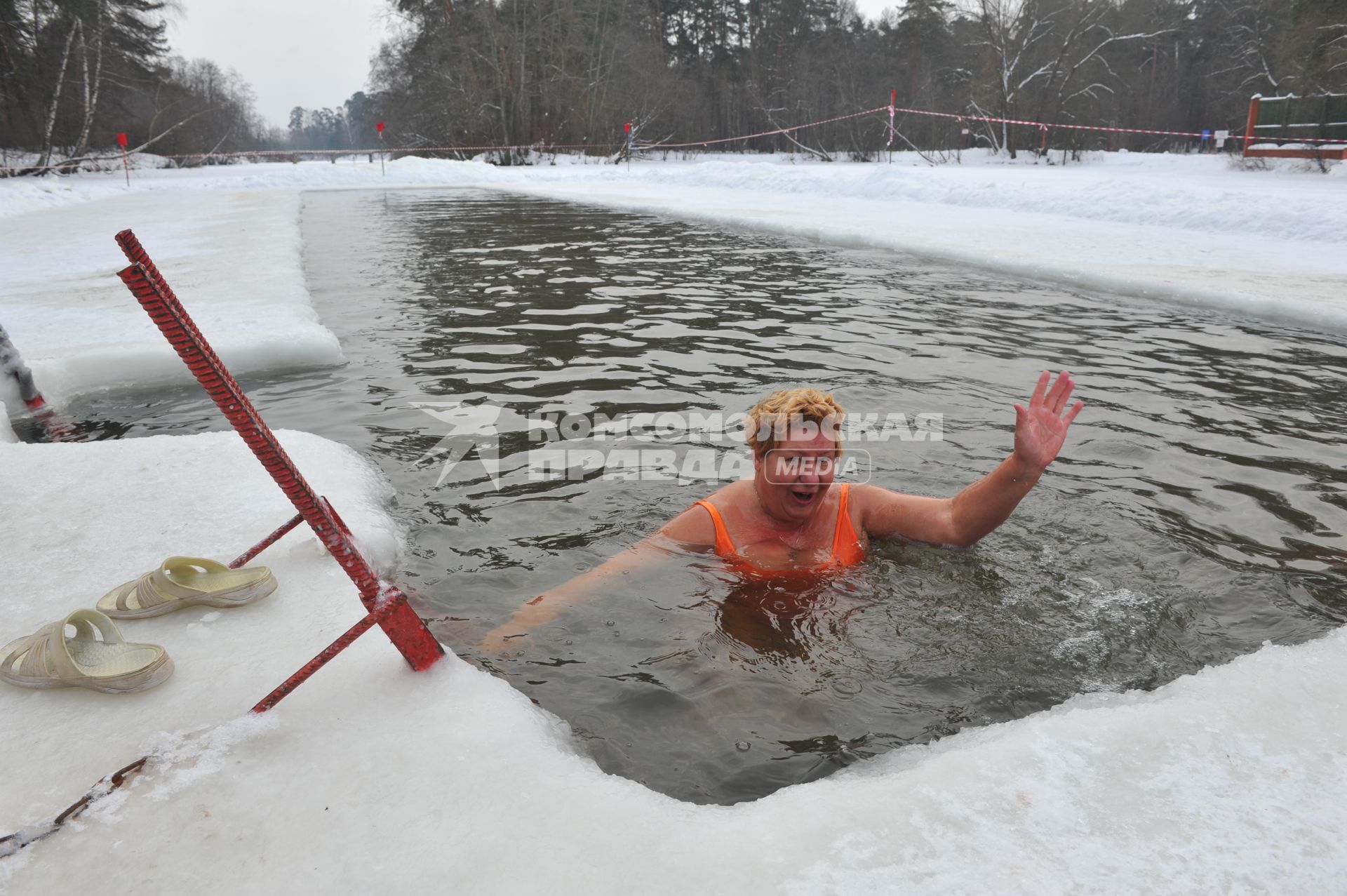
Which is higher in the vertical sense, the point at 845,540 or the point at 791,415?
the point at 791,415

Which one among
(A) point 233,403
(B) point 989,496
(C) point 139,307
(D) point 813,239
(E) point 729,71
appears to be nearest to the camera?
(A) point 233,403

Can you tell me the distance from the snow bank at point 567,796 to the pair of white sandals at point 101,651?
1.9 inches

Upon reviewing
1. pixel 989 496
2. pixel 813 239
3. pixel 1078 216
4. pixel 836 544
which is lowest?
pixel 836 544

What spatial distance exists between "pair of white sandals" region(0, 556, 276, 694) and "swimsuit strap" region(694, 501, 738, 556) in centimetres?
192

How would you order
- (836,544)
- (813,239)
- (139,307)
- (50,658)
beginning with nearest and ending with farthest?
(50,658), (836,544), (139,307), (813,239)

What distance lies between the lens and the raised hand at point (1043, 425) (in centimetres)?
295

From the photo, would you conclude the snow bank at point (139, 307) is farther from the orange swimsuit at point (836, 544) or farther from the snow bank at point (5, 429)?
the orange swimsuit at point (836, 544)

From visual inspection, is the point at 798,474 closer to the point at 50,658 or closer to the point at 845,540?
the point at 845,540

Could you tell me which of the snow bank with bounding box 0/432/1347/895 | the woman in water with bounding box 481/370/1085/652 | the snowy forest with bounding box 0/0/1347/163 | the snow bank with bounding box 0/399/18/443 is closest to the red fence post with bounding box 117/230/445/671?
the snow bank with bounding box 0/432/1347/895

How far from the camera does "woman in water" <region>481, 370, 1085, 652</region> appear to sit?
10.0 ft

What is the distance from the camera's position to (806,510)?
11.2 feet

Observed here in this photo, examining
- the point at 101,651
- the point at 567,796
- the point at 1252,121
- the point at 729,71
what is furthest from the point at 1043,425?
the point at 729,71

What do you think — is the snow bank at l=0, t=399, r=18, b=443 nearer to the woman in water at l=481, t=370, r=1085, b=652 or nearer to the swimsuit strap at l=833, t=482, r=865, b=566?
the woman in water at l=481, t=370, r=1085, b=652

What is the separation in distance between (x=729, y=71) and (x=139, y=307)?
5468 cm
